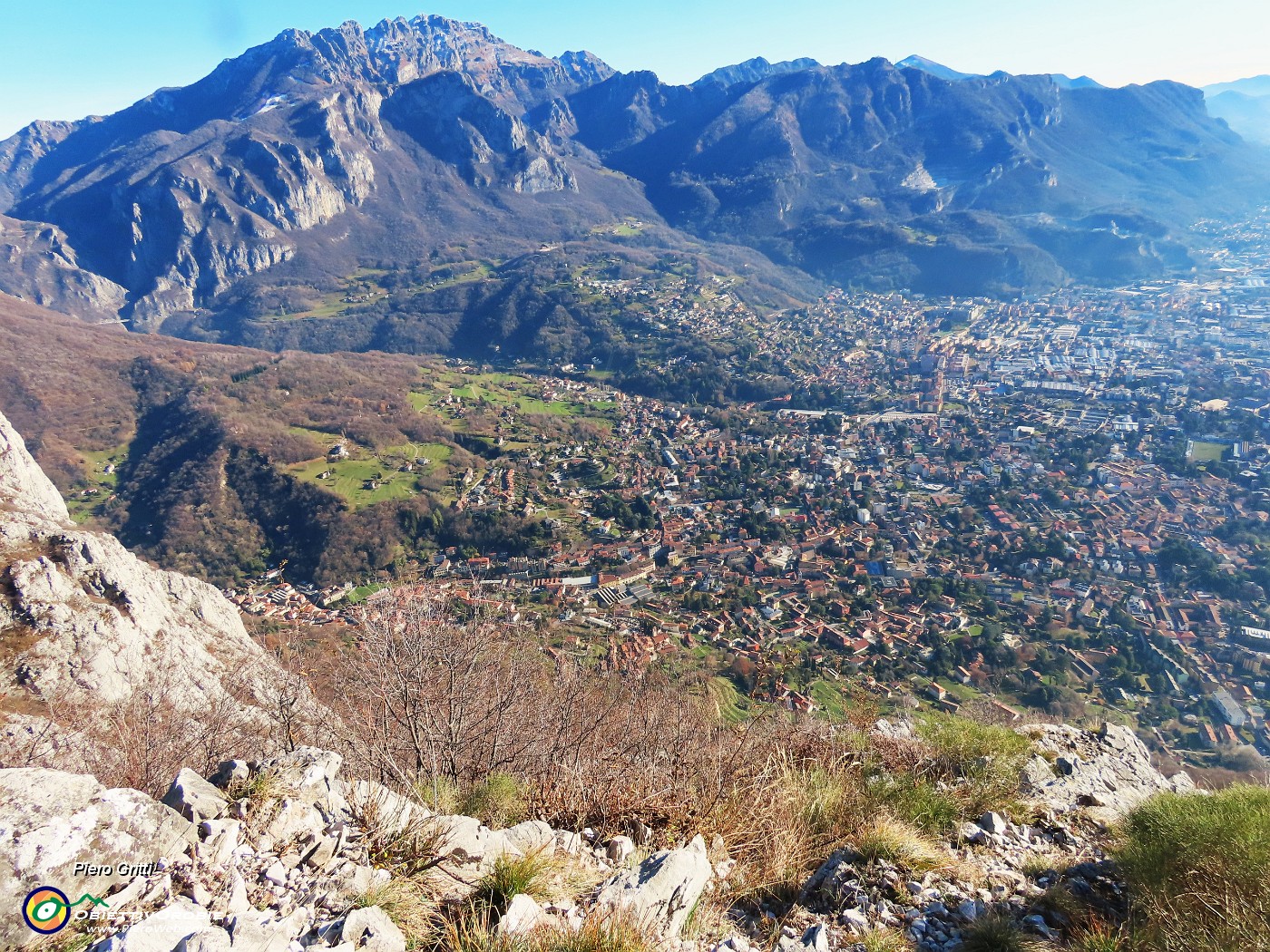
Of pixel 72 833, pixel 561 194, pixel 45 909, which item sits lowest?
pixel 45 909

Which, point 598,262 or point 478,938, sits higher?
point 598,262

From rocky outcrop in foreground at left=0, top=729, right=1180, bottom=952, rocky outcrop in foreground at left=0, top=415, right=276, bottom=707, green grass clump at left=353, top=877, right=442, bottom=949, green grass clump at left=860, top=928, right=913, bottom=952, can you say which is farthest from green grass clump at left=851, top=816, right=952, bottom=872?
rocky outcrop in foreground at left=0, top=415, right=276, bottom=707

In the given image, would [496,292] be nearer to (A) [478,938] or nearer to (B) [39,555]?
(B) [39,555]

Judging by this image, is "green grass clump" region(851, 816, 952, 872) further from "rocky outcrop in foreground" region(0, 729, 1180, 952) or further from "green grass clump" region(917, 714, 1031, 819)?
"green grass clump" region(917, 714, 1031, 819)

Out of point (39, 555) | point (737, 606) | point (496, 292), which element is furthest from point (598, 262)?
point (39, 555)

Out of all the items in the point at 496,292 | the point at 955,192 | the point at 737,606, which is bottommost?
the point at 737,606

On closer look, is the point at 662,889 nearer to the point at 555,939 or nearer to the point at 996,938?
the point at 555,939

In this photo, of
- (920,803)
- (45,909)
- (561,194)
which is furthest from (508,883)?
(561,194)
